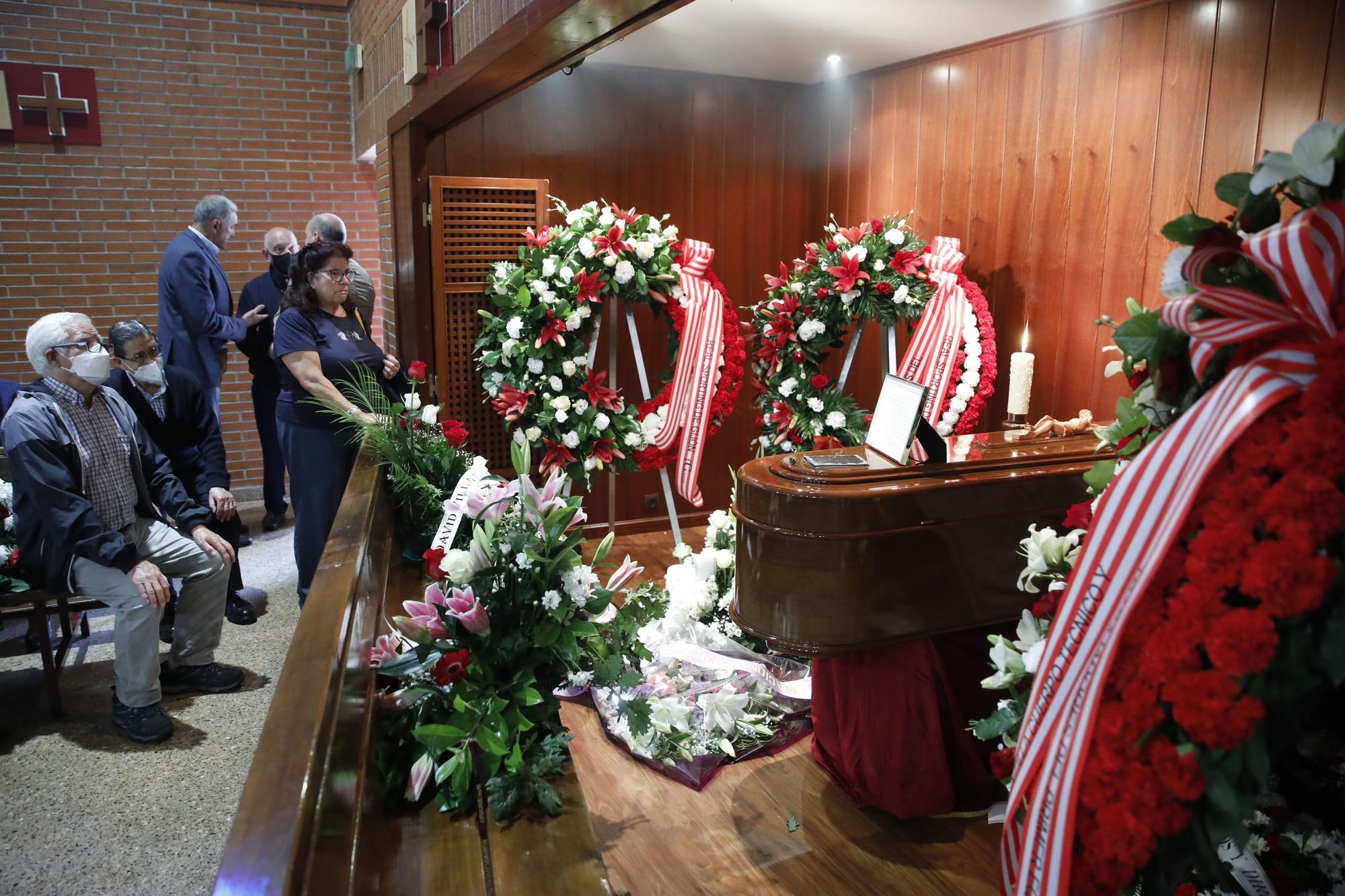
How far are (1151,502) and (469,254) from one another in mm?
3473

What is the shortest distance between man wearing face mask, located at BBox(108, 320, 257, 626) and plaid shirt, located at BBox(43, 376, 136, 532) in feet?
1.21

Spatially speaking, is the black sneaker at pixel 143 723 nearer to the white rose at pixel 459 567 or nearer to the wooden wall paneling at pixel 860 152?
the white rose at pixel 459 567

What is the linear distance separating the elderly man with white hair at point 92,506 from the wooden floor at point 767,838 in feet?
5.08

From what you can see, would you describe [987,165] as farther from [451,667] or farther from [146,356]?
[146,356]

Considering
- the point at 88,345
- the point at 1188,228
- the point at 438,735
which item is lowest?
the point at 438,735

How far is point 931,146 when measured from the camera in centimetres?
427

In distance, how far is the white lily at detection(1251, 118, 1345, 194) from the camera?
3.03 feet

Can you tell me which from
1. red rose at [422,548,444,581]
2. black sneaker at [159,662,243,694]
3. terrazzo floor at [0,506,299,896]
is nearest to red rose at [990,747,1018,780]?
red rose at [422,548,444,581]

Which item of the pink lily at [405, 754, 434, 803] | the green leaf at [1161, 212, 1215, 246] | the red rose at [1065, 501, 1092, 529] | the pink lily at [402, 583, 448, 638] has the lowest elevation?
the pink lily at [405, 754, 434, 803]

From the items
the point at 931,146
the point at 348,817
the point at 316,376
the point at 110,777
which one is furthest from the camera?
the point at 931,146

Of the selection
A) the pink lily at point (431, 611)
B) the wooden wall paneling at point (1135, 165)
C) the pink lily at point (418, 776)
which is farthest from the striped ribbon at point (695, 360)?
the pink lily at point (418, 776)

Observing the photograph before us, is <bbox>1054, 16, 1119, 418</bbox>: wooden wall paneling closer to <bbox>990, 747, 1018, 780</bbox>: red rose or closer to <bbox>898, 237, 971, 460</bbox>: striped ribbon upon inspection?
<bbox>898, 237, 971, 460</bbox>: striped ribbon

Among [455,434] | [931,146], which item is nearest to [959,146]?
[931,146]

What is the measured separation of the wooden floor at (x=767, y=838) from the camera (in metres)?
2.26
